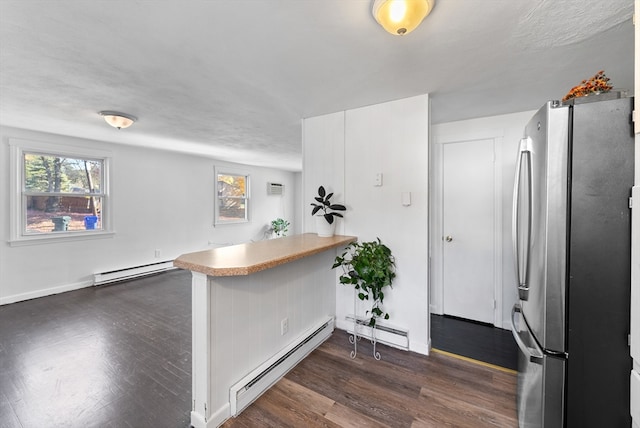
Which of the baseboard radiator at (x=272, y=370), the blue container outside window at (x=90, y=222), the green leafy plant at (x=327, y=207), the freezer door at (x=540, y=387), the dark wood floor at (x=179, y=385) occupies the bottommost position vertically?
the dark wood floor at (x=179, y=385)

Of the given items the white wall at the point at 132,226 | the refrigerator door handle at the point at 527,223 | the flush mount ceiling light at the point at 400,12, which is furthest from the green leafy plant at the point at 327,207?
the white wall at the point at 132,226

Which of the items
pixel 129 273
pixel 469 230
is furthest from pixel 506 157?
pixel 129 273

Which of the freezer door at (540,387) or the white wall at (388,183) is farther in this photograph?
the white wall at (388,183)

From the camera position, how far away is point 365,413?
1684mm

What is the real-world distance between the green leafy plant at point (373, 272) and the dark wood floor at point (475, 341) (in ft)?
2.22

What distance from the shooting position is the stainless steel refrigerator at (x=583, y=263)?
117cm

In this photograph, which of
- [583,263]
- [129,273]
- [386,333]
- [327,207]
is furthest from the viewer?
[129,273]

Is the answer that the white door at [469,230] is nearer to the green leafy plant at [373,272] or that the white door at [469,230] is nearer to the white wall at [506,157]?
the white wall at [506,157]

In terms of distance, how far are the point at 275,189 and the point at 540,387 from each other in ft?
22.8

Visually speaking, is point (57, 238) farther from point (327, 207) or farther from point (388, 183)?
point (388, 183)

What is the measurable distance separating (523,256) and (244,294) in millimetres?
1675

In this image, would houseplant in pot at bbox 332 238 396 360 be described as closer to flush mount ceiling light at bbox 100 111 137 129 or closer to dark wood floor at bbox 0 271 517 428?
dark wood floor at bbox 0 271 517 428

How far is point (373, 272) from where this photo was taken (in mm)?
2291

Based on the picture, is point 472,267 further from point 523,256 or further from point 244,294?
point 244,294
